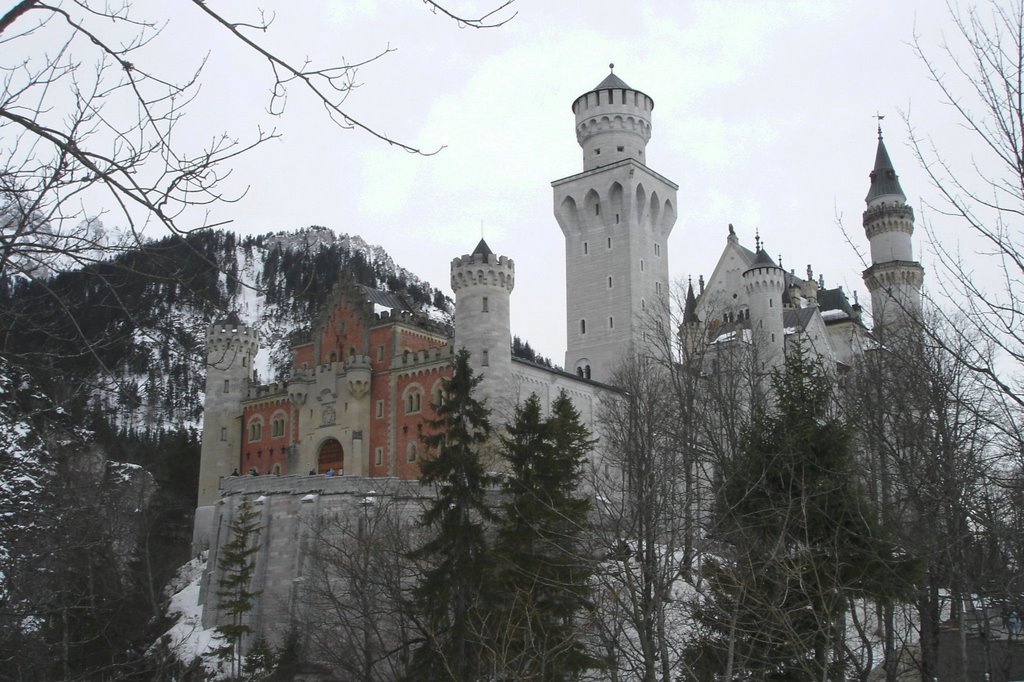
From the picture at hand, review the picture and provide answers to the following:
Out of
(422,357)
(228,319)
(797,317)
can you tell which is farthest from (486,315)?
(228,319)

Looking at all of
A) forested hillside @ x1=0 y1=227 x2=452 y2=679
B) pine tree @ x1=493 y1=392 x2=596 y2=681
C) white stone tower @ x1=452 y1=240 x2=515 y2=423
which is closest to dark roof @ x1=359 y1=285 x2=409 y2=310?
white stone tower @ x1=452 y1=240 x2=515 y2=423

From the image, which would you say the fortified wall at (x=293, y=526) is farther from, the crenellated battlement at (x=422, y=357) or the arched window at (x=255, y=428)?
the arched window at (x=255, y=428)

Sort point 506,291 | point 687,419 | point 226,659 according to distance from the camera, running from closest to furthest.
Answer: point 687,419 → point 226,659 → point 506,291

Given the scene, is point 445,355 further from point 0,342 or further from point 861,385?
point 0,342

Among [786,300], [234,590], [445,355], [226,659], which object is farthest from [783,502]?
[786,300]

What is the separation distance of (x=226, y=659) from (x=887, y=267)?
3391 centimetres

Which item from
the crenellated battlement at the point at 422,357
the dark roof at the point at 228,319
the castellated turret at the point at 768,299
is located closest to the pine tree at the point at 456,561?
the dark roof at the point at 228,319

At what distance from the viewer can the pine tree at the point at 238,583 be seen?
3052 centimetres

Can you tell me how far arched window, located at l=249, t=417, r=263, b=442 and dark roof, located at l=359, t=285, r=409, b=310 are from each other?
28.1 ft

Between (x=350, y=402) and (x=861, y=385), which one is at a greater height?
(x=350, y=402)

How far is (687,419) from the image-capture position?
25969 mm

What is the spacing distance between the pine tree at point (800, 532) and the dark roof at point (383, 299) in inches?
1237

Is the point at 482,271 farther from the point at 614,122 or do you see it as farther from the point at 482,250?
the point at 614,122

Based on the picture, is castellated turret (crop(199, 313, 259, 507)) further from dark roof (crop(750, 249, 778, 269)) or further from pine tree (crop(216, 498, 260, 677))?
dark roof (crop(750, 249, 778, 269))
